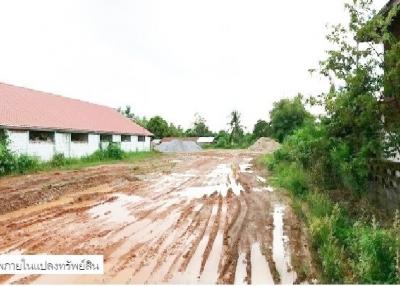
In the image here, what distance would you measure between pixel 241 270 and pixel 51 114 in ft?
69.6

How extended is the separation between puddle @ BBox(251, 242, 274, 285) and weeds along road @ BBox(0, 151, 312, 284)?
13mm

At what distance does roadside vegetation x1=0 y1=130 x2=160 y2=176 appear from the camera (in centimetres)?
1750

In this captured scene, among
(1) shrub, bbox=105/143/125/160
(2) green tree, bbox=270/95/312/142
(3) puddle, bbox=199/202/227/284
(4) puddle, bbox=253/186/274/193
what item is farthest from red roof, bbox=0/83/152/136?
(2) green tree, bbox=270/95/312/142

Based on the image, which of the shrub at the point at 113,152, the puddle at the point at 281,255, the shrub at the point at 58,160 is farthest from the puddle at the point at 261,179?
the shrub at the point at 113,152

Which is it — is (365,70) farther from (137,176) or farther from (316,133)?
(137,176)

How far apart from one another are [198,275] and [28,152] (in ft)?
53.8

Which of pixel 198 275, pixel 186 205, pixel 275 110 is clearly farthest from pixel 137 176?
pixel 275 110

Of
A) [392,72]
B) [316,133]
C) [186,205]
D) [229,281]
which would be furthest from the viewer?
[316,133]

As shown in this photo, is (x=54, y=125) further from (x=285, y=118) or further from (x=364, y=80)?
(x=285, y=118)

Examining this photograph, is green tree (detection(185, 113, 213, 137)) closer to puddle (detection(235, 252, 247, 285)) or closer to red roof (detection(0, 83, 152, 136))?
red roof (detection(0, 83, 152, 136))

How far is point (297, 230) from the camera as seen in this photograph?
8.50m

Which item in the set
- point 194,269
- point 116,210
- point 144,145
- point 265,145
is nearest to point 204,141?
point 265,145

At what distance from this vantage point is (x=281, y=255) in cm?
684

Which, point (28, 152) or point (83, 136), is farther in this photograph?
point (83, 136)
